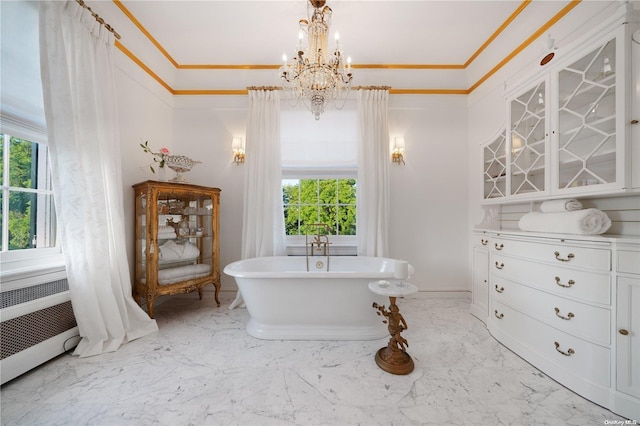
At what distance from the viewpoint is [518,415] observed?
3.77ft

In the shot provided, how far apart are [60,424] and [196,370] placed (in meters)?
0.59

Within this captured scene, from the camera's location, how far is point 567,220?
1401 mm

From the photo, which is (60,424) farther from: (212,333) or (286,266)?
(286,266)

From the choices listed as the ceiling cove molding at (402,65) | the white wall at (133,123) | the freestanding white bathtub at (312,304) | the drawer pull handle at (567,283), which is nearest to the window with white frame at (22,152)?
the white wall at (133,123)

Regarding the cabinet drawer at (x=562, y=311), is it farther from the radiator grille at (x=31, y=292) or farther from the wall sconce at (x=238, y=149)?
the radiator grille at (x=31, y=292)

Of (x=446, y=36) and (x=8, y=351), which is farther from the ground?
(x=446, y=36)

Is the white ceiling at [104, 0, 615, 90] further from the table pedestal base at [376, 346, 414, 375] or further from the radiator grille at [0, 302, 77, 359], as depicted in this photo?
the table pedestal base at [376, 346, 414, 375]

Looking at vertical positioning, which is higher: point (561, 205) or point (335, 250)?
point (561, 205)

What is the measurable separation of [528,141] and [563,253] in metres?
0.95

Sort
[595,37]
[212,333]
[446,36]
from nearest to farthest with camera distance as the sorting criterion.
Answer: [595,37] < [212,333] < [446,36]

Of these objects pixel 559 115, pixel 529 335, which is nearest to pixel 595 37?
pixel 559 115

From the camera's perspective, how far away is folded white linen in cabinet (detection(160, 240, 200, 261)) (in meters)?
2.13

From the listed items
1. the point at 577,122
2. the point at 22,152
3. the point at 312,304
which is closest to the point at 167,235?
the point at 22,152

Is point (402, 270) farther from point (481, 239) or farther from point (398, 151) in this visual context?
point (398, 151)
